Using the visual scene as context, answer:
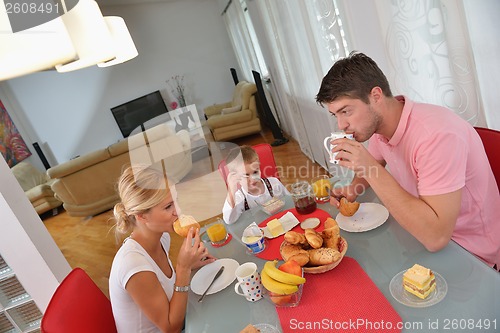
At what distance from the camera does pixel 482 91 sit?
1.09 m

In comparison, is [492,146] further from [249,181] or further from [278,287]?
[249,181]

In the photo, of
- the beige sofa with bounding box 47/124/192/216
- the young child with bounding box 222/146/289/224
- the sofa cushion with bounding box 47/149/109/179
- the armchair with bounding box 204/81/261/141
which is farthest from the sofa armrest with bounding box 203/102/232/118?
the young child with bounding box 222/146/289/224

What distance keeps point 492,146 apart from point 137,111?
22.4 feet

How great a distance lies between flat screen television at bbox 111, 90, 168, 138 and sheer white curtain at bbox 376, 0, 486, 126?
6.22 meters

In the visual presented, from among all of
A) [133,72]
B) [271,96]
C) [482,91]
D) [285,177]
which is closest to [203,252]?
[482,91]

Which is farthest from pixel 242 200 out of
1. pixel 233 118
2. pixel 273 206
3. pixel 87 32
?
pixel 233 118

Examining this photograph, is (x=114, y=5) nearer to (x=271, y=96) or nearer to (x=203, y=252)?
(x=271, y=96)

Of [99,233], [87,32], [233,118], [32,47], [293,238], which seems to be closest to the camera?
[32,47]

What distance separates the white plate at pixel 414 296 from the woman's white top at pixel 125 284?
0.75 metres

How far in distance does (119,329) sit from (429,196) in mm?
1109

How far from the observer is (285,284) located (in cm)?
81

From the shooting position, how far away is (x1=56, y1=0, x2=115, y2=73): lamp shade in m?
0.49

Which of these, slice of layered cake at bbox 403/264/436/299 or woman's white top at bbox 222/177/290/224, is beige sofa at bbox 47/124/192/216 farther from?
slice of layered cake at bbox 403/264/436/299

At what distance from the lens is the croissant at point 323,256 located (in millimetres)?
875
